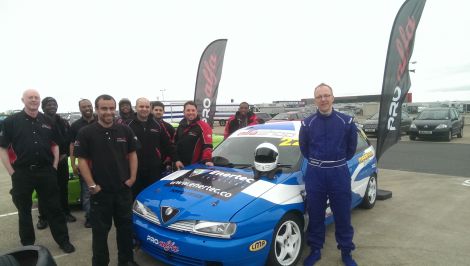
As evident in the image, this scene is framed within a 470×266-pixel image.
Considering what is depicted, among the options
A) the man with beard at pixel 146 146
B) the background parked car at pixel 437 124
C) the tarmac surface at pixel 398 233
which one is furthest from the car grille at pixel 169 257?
the background parked car at pixel 437 124

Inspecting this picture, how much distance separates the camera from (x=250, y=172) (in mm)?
3668

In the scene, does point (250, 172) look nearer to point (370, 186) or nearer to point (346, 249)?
point (346, 249)

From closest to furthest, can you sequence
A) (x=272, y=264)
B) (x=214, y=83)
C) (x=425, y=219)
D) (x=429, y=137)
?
(x=272, y=264)
(x=425, y=219)
(x=214, y=83)
(x=429, y=137)

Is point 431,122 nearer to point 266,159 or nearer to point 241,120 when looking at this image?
point 241,120

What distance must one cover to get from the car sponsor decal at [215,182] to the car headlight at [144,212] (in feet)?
1.20

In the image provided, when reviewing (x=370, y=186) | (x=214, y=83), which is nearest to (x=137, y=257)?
(x=370, y=186)

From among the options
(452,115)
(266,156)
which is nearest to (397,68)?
(266,156)

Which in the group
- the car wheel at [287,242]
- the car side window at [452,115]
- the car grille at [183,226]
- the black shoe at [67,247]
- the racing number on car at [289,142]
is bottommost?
the black shoe at [67,247]

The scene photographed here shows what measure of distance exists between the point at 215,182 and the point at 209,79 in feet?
19.6

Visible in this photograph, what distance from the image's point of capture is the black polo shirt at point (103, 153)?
309 centimetres

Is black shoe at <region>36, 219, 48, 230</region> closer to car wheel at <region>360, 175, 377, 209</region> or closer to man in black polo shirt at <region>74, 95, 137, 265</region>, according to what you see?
man in black polo shirt at <region>74, 95, 137, 265</region>

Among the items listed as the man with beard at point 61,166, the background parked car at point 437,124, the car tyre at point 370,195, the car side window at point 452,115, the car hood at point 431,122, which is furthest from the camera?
the car side window at point 452,115

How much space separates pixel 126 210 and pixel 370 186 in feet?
12.0

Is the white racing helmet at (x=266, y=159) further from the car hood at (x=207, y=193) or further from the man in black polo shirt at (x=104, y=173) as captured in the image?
the man in black polo shirt at (x=104, y=173)
